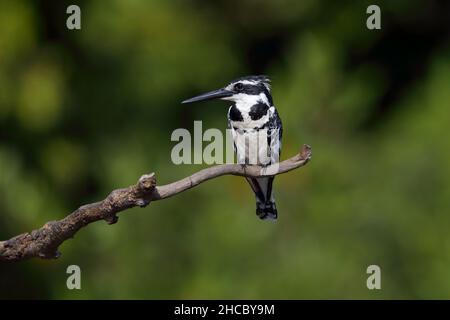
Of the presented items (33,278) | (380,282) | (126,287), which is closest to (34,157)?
(33,278)

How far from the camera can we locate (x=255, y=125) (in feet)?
10.4

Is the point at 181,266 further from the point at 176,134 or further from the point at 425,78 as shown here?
the point at 425,78

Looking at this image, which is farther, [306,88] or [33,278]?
[33,278]

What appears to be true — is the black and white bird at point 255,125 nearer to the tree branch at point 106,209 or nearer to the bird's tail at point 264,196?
the bird's tail at point 264,196

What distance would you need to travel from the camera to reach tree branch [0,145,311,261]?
2246 mm

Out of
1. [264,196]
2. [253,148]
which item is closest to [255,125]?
[253,148]

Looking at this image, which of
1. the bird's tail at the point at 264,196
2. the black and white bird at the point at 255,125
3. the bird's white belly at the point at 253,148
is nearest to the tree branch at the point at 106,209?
the black and white bird at the point at 255,125

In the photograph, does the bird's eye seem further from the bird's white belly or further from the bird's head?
the bird's white belly

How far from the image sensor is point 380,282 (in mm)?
4781

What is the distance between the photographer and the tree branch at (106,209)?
88.4 inches

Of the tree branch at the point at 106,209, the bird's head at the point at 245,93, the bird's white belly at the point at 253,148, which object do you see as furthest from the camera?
the bird's white belly at the point at 253,148

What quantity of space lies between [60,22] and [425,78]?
2.01 metres

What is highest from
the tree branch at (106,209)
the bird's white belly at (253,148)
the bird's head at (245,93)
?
the bird's head at (245,93)

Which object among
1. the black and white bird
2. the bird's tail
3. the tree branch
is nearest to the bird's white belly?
the black and white bird
